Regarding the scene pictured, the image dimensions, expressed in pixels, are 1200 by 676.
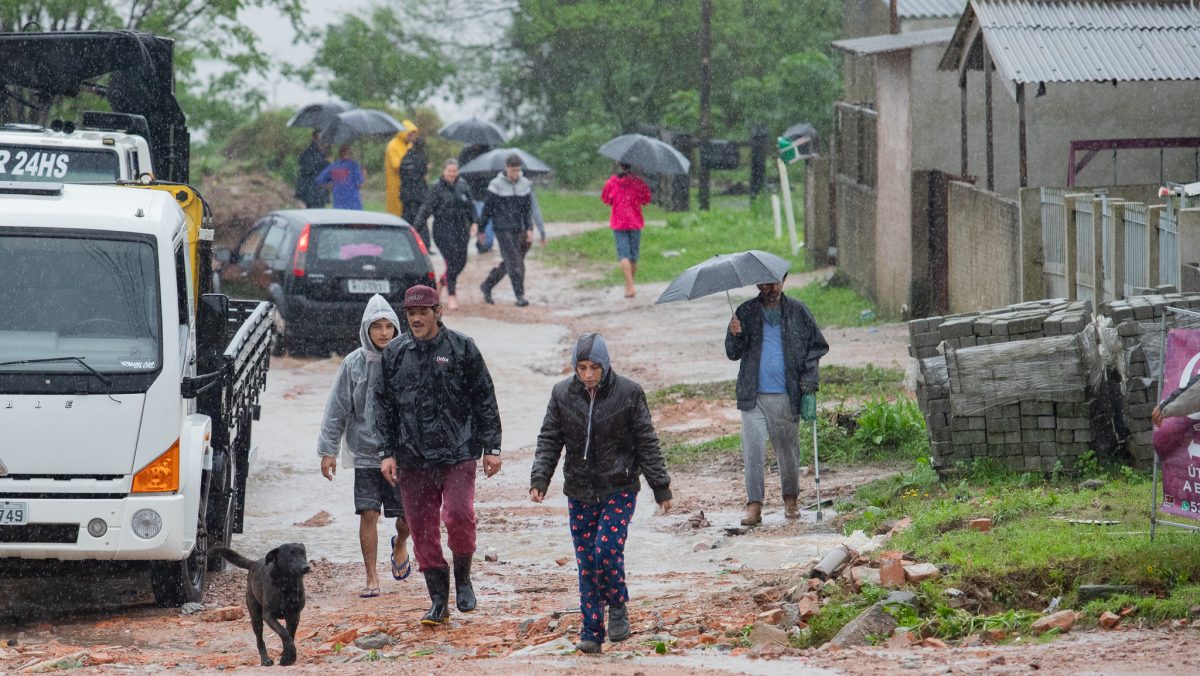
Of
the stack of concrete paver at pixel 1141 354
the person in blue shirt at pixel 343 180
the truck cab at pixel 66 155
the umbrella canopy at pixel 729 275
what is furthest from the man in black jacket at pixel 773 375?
the person in blue shirt at pixel 343 180

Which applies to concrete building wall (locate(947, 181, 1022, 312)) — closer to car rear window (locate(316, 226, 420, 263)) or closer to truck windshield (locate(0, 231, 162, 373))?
car rear window (locate(316, 226, 420, 263))

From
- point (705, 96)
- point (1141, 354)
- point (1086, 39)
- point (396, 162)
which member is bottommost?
point (1141, 354)

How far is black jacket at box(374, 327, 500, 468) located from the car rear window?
31.0 feet

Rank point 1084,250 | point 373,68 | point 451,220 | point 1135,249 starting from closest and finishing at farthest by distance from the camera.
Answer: point 1135,249 → point 1084,250 → point 451,220 → point 373,68

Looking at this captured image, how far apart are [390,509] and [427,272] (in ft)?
28.4

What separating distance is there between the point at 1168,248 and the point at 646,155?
1261cm

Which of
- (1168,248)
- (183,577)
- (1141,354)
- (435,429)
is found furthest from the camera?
(1168,248)

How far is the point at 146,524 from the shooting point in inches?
315

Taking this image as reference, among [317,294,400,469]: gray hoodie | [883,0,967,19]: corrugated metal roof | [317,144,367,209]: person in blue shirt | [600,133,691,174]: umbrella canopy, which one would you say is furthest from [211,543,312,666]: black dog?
[883,0,967,19]: corrugated metal roof

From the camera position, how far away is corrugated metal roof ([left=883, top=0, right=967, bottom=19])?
24141 millimetres

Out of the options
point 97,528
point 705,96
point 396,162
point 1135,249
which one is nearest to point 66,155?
point 97,528

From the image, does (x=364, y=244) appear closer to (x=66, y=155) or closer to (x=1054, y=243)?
(x=66, y=155)

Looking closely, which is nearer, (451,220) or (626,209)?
(451,220)

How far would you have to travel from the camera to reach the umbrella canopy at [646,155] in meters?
23.0
